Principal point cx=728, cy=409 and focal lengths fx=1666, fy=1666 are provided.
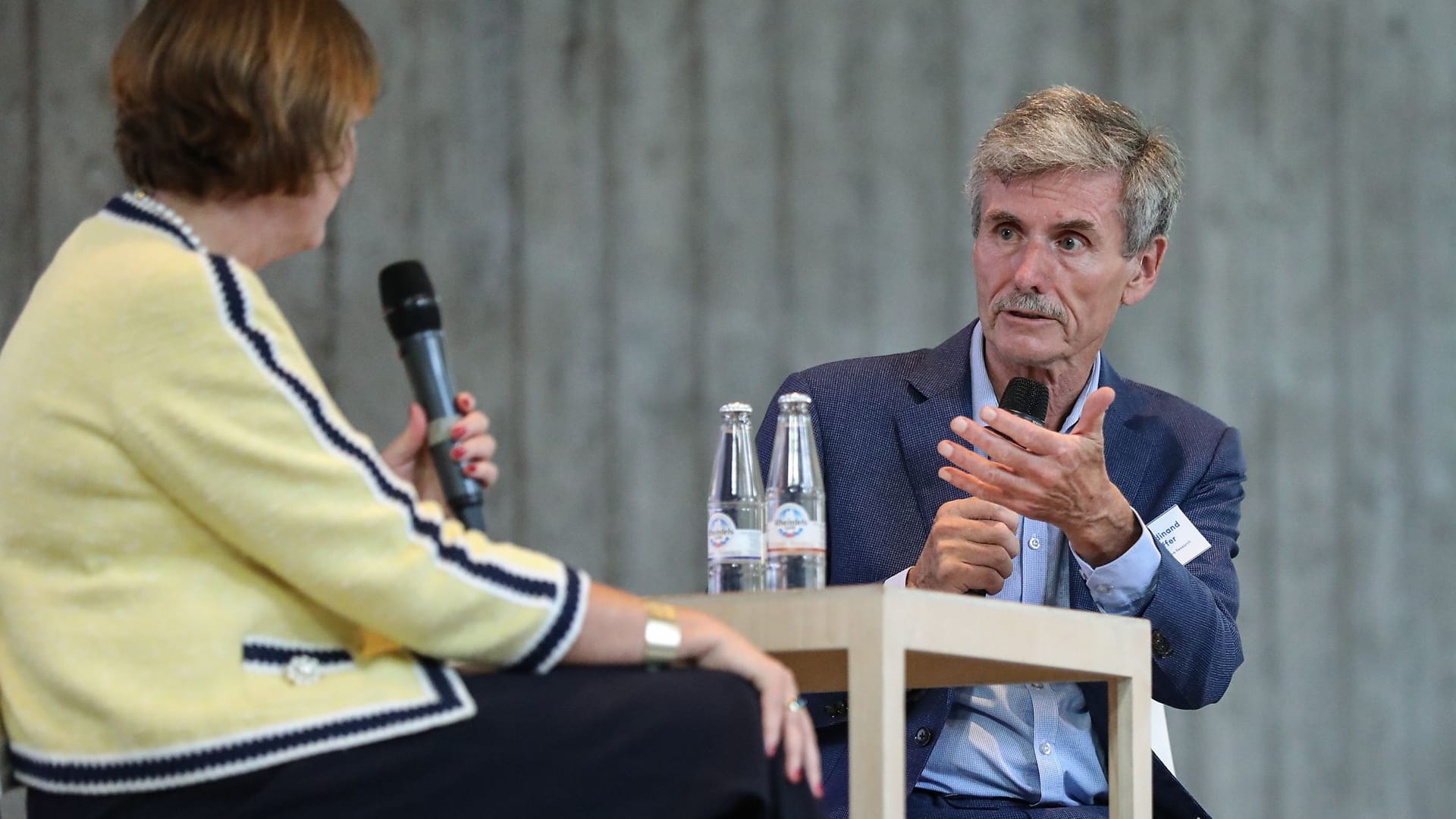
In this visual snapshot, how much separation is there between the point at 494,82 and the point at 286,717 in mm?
2411

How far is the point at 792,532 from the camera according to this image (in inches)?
74.0

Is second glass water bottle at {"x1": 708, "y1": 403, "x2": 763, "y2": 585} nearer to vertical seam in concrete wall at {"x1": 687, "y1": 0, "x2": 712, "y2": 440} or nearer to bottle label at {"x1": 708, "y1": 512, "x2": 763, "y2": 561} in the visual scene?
bottle label at {"x1": 708, "y1": 512, "x2": 763, "y2": 561}

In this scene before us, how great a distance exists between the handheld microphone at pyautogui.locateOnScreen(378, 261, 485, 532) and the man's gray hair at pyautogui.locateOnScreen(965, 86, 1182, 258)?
1186 millimetres

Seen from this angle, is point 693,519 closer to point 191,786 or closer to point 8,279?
point 8,279

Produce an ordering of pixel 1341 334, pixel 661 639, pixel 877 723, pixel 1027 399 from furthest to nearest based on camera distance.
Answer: pixel 1341 334, pixel 1027 399, pixel 877 723, pixel 661 639

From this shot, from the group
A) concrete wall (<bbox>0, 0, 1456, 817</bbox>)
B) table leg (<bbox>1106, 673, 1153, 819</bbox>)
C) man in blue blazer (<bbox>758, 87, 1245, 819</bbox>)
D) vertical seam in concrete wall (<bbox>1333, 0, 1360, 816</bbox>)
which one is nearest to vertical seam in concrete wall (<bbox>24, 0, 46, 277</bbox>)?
concrete wall (<bbox>0, 0, 1456, 817</bbox>)

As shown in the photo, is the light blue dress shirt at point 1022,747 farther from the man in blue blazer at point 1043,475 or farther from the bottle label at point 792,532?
the bottle label at point 792,532

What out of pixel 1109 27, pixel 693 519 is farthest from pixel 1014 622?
pixel 1109 27

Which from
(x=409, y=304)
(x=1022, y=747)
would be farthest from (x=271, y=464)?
(x=1022, y=747)

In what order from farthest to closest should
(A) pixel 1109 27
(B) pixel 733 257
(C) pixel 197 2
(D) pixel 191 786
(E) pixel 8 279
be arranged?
(A) pixel 1109 27 → (B) pixel 733 257 → (E) pixel 8 279 → (C) pixel 197 2 → (D) pixel 191 786

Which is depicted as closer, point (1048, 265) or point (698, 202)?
point (1048, 265)

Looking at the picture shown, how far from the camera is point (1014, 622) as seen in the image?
5.59 ft

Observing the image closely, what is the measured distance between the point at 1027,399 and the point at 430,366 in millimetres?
855

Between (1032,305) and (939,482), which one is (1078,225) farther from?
(939,482)
